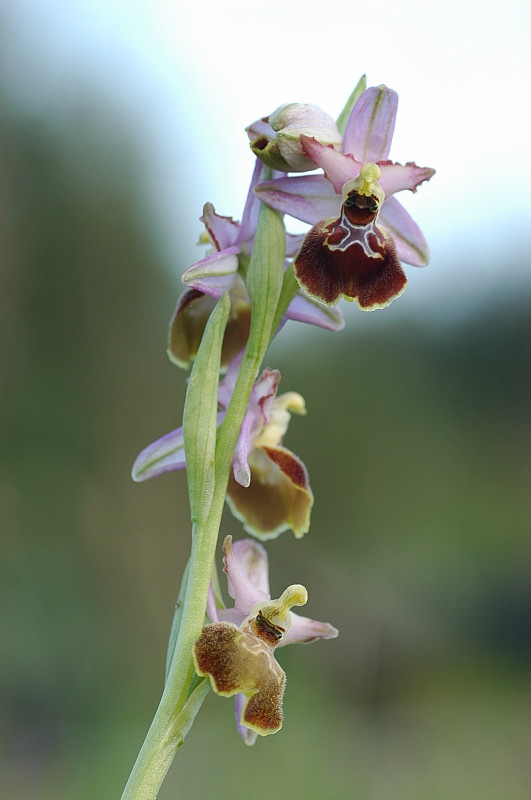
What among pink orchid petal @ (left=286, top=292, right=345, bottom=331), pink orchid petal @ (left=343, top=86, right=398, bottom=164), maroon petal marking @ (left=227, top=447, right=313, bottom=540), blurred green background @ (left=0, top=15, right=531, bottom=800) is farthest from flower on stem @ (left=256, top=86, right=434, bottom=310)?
blurred green background @ (left=0, top=15, right=531, bottom=800)

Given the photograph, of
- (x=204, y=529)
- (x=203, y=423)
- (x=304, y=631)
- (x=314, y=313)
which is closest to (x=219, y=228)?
(x=314, y=313)

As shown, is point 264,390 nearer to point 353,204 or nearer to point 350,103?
point 353,204

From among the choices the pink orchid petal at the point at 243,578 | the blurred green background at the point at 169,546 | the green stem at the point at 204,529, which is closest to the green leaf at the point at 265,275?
the green stem at the point at 204,529

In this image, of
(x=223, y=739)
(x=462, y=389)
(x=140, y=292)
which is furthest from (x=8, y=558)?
(x=462, y=389)

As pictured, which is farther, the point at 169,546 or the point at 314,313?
the point at 169,546

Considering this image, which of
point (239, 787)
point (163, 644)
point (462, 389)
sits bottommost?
point (239, 787)

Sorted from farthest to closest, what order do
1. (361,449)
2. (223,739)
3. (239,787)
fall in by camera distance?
(361,449) → (223,739) → (239,787)

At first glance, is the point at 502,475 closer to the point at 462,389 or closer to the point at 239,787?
the point at 462,389
